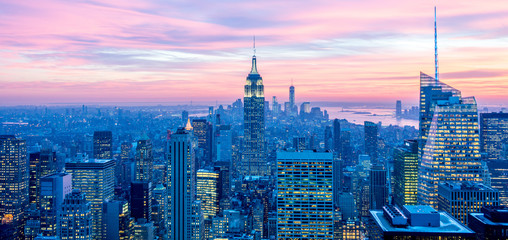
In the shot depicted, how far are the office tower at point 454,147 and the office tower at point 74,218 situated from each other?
187 feet

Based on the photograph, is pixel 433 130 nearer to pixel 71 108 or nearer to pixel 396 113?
pixel 396 113

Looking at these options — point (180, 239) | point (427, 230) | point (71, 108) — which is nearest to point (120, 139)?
point (71, 108)

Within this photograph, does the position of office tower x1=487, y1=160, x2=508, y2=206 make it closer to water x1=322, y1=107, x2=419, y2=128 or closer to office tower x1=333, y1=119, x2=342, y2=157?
water x1=322, y1=107, x2=419, y2=128

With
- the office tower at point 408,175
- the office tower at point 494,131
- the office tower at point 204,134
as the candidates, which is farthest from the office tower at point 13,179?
the office tower at point 494,131

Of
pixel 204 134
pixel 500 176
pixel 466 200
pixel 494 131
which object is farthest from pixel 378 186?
pixel 204 134

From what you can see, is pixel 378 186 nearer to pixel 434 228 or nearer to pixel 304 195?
pixel 304 195

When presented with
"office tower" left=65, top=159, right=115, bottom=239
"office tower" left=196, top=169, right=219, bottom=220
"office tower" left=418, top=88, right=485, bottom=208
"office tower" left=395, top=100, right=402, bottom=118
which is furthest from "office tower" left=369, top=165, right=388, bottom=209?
"office tower" left=65, top=159, right=115, bottom=239

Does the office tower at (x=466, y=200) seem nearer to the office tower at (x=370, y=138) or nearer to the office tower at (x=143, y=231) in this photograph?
the office tower at (x=143, y=231)

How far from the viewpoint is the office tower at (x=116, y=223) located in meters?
90.5

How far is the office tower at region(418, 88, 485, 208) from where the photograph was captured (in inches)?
3334

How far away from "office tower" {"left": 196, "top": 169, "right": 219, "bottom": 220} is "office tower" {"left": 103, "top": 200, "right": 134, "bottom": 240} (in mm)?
23206

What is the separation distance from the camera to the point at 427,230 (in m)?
41.3

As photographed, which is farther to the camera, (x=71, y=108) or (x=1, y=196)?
(x=71, y=108)

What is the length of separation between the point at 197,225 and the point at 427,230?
→ 166ft
